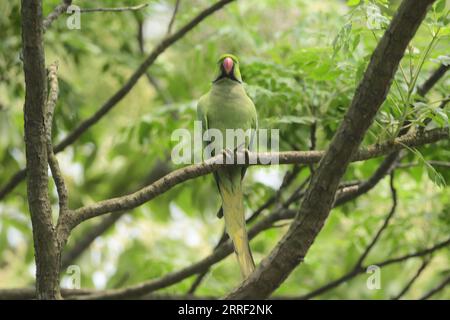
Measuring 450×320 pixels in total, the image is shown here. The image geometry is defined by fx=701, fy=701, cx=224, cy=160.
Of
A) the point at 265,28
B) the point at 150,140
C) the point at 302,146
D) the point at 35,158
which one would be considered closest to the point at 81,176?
the point at 150,140

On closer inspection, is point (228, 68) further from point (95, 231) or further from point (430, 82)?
point (95, 231)

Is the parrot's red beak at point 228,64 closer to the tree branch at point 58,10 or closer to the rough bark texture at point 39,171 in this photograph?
the tree branch at point 58,10

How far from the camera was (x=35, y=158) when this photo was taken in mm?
3299

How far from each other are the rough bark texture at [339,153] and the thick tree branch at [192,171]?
1.42 feet

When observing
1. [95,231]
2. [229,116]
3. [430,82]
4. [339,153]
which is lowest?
[339,153]

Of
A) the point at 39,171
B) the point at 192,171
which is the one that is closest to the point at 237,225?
the point at 192,171

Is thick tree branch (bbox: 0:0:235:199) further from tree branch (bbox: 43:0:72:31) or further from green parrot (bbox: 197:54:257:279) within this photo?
tree branch (bbox: 43:0:72:31)

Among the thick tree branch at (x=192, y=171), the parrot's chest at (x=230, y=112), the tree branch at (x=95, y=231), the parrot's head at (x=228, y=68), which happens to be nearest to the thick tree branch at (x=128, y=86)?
the parrot's head at (x=228, y=68)

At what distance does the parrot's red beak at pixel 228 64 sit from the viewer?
14.7 ft

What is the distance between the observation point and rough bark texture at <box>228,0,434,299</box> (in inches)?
109

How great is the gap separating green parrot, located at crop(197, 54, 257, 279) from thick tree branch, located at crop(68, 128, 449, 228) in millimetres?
486

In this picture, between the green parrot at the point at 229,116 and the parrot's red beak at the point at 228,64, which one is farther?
the parrot's red beak at the point at 228,64

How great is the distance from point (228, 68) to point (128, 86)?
889 millimetres

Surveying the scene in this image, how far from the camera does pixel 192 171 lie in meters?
3.51
